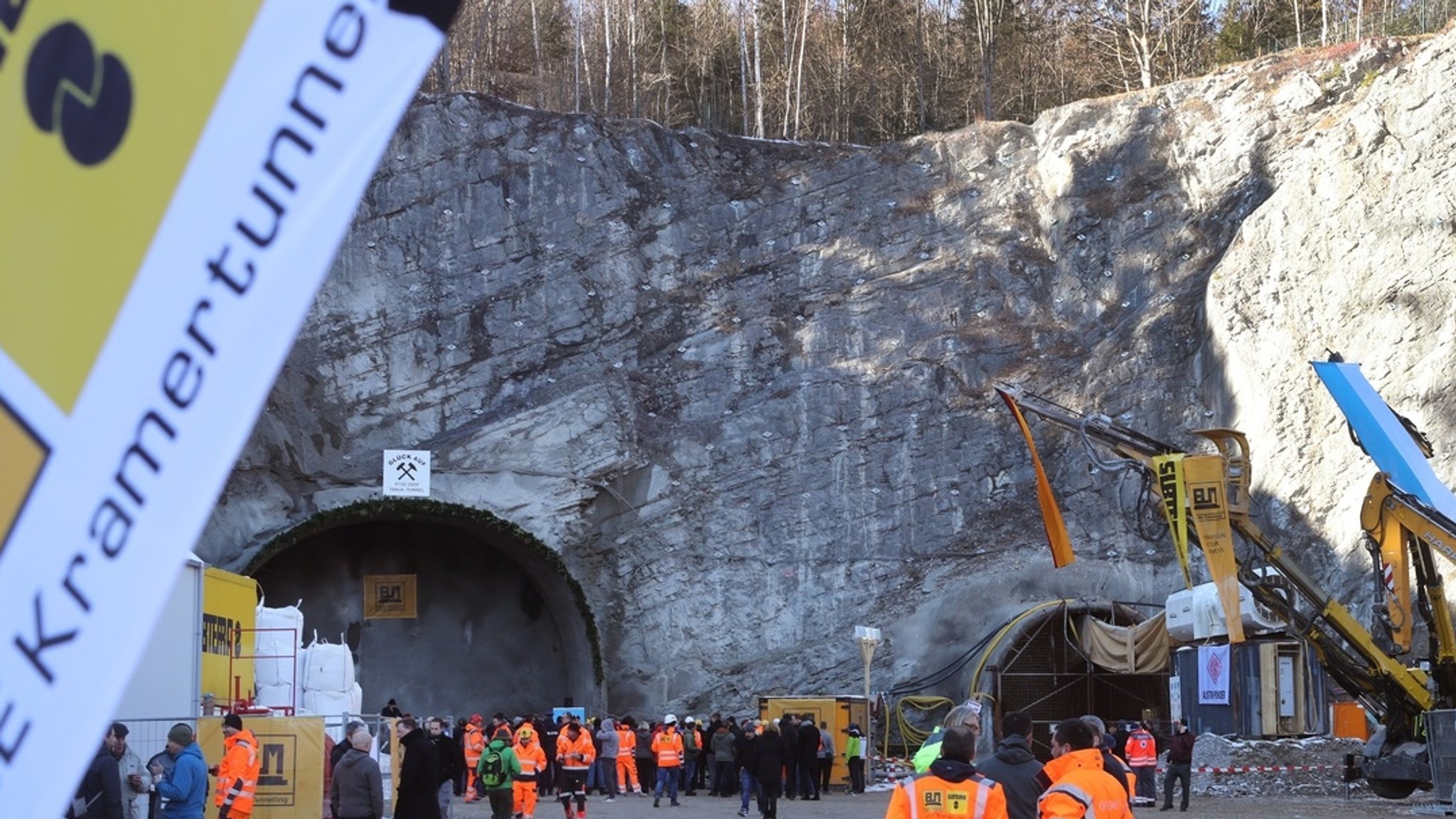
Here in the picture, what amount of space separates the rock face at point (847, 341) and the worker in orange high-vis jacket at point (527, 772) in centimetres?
1434

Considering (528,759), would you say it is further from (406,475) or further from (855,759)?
(406,475)

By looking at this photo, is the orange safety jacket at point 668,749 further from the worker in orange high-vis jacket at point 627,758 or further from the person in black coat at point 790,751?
the worker in orange high-vis jacket at point 627,758

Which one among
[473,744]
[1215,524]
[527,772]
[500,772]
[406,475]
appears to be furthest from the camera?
[406,475]

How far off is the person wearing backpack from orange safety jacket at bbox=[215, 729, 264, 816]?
3830 millimetres

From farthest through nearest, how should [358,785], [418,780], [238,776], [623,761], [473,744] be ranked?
[623,761] < [473,744] < [238,776] < [418,780] < [358,785]

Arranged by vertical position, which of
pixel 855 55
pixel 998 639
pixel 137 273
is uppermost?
pixel 855 55

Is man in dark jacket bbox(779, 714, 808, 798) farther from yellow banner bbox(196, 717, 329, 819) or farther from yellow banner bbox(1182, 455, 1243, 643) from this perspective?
yellow banner bbox(196, 717, 329, 819)

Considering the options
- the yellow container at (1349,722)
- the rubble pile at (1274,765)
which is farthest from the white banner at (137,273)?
the yellow container at (1349,722)

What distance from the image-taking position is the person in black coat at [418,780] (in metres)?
12.5

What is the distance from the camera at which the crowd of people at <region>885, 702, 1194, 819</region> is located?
6.70 metres

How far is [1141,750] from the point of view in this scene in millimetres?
24188

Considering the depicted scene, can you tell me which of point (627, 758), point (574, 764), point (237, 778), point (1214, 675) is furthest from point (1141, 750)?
point (237, 778)

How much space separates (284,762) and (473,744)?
12.0 metres

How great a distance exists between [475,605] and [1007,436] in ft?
43.5
